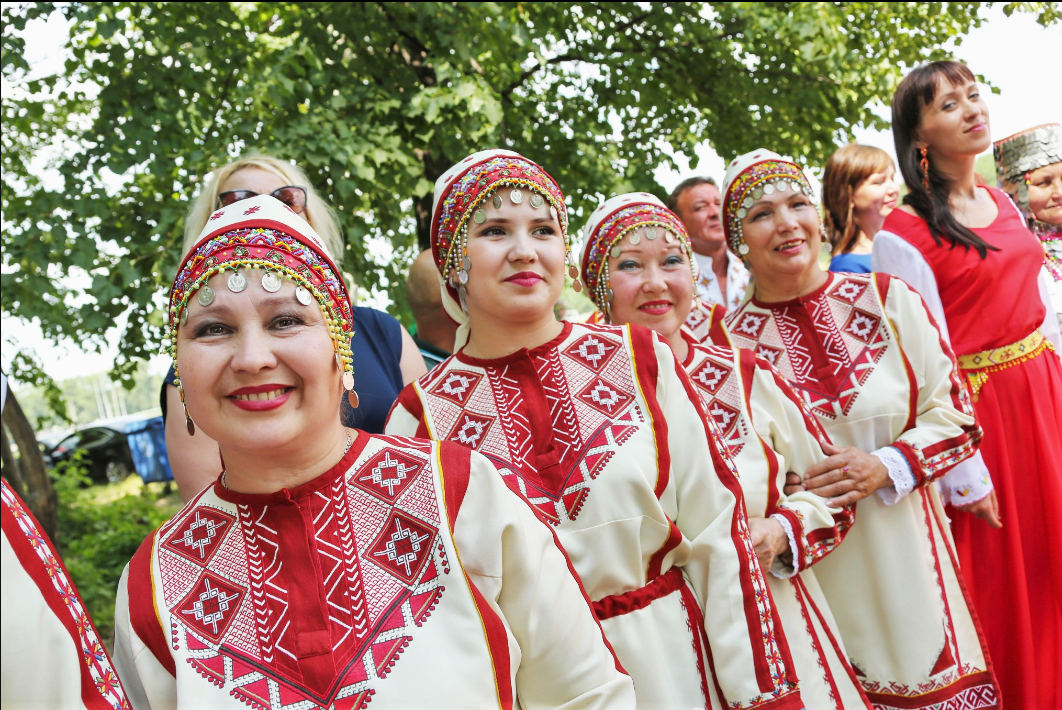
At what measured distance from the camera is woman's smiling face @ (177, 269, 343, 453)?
5.56 ft

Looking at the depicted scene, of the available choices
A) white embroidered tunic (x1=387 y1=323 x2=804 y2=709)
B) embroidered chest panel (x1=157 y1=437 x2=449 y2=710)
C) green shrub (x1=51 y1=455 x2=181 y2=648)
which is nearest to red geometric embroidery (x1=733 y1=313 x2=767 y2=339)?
white embroidered tunic (x1=387 y1=323 x2=804 y2=709)

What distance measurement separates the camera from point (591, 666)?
5.67 ft

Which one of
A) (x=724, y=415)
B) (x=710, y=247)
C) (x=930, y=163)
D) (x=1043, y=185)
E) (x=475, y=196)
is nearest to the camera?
(x=475, y=196)

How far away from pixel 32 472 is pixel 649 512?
25.5 ft

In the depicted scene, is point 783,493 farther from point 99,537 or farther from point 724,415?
point 99,537

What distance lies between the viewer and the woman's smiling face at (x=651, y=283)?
290cm

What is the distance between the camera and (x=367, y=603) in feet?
5.57

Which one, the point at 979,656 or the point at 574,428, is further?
the point at 979,656

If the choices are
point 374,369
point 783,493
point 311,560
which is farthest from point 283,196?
point 783,493

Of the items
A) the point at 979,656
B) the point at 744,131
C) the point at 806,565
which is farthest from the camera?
the point at 744,131

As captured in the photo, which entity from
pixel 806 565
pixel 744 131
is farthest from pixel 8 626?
pixel 744 131

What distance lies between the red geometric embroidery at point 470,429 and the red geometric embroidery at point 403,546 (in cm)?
58

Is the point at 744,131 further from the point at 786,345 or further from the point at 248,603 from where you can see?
the point at 248,603

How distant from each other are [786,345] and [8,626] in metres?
2.54
